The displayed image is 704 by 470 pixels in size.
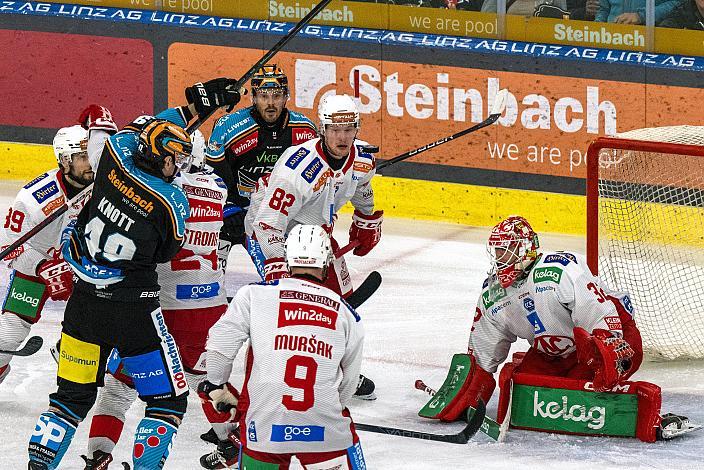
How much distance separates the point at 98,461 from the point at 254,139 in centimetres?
199

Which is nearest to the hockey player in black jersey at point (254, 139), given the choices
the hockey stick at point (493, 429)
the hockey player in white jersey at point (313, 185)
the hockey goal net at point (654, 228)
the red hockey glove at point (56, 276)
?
the hockey player in white jersey at point (313, 185)

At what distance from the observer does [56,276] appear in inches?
253

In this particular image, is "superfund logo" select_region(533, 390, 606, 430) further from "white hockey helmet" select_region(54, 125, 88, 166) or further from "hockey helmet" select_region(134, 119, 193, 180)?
"white hockey helmet" select_region(54, 125, 88, 166)

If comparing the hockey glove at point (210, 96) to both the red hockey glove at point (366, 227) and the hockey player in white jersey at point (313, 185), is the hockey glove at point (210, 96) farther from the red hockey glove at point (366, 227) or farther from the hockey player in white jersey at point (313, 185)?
the red hockey glove at point (366, 227)

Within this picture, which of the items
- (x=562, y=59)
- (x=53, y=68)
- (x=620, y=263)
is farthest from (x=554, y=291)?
(x=53, y=68)

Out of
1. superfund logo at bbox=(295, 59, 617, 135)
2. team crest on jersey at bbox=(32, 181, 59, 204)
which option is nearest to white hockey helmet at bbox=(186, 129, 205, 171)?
team crest on jersey at bbox=(32, 181, 59, 204)

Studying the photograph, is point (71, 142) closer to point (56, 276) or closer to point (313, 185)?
point (56, 276)

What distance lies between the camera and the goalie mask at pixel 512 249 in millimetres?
5984

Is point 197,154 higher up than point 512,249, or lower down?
higher up

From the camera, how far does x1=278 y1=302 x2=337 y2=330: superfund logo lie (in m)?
4.55

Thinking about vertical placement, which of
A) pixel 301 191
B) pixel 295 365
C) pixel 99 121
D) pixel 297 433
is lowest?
pixel 297 433

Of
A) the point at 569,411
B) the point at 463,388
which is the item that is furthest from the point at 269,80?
the point at 569,411

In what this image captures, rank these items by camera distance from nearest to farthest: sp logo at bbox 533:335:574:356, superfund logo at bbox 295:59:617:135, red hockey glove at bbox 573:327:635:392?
red hockey glove at bbox 573:327:635:392, sp logo at bbox 533:335:574:356, superfund logo at bbox 295:59:617:135

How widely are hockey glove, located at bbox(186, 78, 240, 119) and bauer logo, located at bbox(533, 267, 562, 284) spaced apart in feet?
4.51
